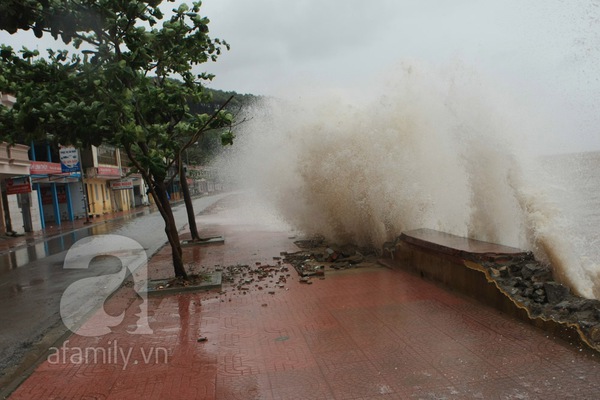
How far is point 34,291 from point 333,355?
7519mm

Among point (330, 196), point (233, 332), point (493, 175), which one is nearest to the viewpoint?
point (233, 332)

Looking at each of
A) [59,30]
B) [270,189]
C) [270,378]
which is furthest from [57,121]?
[270,189]

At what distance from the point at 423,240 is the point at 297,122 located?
6.00 metres

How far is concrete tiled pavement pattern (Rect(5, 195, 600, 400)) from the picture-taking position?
406 centimetres

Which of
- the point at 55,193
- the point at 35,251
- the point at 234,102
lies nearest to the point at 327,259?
the point at 35,251

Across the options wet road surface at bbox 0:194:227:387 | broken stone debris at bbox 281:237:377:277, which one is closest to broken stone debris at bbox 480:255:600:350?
broken stone debris at bbox 281:237:377:277

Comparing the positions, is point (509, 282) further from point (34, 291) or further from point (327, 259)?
point (34, 291)

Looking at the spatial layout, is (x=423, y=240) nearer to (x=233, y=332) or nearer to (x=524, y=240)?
(x=524, y=240)

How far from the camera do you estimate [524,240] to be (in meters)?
A: 6.94

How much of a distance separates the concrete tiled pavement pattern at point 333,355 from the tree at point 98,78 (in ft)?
9.22

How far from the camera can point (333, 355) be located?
4.86 meters

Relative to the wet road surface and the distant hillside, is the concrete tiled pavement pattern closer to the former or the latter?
the wet road surface

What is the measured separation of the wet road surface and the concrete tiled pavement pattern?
74cm

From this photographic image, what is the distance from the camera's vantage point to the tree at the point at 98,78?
22.3 ft
